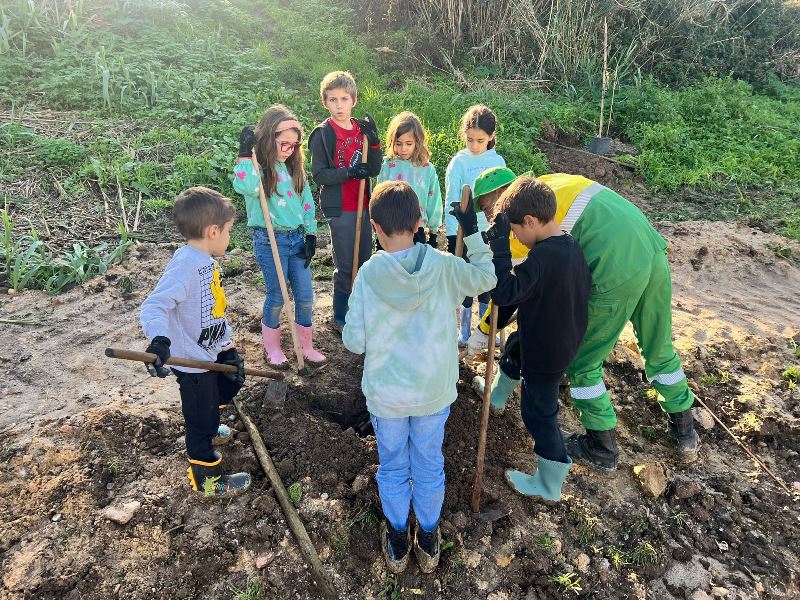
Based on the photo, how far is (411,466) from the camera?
2.65 m

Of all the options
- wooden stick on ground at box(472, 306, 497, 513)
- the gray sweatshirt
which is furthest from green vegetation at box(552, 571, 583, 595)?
the gray sweatshirt

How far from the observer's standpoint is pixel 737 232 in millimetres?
6746

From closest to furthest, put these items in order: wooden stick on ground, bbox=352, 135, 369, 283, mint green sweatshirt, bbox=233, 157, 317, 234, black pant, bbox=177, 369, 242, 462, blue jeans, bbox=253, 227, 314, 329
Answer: black pant, bbox=177, 369, 242, 462, mint green sweatshirt, bbox=233, 157, 317, 234, blue jeans, bbox=253, 227, 314, 329, wooden stick on ground, bbox=352, 135, 369, 283

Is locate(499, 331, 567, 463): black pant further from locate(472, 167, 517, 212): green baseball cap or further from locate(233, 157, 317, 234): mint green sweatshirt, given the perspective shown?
locate(233, 157, 317, 234): mint green sweatshirt

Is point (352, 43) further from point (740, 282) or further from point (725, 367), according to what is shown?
point (725, 367)

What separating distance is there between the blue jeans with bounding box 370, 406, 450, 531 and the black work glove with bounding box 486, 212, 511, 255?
77cm

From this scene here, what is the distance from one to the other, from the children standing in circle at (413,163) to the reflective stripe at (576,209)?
1.23 metres

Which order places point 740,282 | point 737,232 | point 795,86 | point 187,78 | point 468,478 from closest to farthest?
1. point 468,478
2. point 740,282
3. point 737,232
4. point 187,78
5. point 795,86

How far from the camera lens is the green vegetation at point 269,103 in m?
6.44

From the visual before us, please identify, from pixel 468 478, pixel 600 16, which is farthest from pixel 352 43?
pixel 468 478

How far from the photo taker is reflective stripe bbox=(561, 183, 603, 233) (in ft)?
9.57

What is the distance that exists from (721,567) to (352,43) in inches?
415

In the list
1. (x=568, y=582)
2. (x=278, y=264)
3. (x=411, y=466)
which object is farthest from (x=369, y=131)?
(x=568, y=582)

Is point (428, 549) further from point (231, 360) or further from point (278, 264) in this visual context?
point (278, 264)
